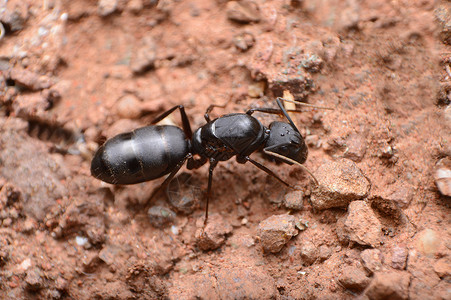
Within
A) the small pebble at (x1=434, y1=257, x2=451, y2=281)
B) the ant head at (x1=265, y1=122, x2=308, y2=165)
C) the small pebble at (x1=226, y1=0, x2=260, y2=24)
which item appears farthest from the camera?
the small pebble at (x1=226, y1=0, x2=260, y2=24)

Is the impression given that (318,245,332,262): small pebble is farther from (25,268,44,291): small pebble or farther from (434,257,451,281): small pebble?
(25,268,44,291): small pebble

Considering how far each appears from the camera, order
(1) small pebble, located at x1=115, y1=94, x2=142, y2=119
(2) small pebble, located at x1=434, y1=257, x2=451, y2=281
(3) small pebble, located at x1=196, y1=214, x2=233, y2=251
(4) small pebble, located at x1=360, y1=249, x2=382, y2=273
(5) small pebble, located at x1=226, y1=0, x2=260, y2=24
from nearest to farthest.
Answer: (2) small pebble, located at x1=434, y1=257, x2=451, y2=281
(4) small pebble, located at x1=360, y1=249, x2=382, y2=273
(3) small pebble, located at x1=196, y1=214, x2=233, y2=251
(1) small pebble, located at x1=115, y1=94, x2=142, y2=119
(5) small pebble, located at x1=226, y1=0, x2=260, y2=24

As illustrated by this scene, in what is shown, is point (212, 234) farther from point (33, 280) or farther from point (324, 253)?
point (33, 280)

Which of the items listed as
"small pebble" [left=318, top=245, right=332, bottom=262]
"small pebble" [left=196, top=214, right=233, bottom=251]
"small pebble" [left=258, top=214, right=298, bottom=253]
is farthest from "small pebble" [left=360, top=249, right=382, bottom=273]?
"small pebble" [left=196, top=214, right=233, bottom=251]

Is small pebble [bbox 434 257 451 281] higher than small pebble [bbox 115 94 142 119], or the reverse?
small pebble [bbox 434 257 451 281]

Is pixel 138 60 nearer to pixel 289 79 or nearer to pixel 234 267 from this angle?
pixel 289 79

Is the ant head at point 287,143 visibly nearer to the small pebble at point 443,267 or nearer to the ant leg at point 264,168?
the ant leg at point 264,168

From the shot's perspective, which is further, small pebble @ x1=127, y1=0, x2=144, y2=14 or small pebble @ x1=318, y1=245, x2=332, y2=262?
small pebble @ x1=127, y1=0, x2=144, y2=14

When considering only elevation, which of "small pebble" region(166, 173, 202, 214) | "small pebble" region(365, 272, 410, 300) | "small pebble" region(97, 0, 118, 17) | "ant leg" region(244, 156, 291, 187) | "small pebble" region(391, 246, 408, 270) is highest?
"small pebble" region(97, 0, 118, 17)

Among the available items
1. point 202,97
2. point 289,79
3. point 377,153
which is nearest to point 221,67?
point 202,97
